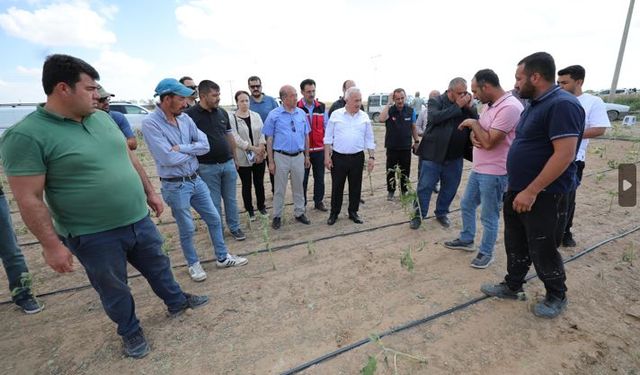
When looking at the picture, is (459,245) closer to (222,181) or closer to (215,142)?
(222,181)

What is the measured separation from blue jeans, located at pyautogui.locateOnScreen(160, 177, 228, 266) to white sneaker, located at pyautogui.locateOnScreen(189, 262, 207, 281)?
39mm

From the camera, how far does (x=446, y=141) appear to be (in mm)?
3508

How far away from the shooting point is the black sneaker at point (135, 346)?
2080 millimetres

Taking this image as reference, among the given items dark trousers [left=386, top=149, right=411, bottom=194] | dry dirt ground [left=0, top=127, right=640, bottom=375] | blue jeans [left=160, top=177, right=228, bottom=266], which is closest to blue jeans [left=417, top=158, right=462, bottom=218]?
dry dirt ground [left=0, top=127, right=640, bottom=375]

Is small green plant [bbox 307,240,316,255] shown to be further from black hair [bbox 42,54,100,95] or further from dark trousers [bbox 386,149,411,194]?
black hair [bbox 42,54,100,95]

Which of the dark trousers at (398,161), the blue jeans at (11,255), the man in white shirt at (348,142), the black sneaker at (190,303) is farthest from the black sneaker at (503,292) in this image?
the blue jeans at (11,255)

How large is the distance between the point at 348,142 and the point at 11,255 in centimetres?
326

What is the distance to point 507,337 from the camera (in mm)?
2145

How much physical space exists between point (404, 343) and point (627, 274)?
2272 millimetres

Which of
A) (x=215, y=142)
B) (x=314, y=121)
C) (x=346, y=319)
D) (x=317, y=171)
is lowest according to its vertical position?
(x=346, y=319)

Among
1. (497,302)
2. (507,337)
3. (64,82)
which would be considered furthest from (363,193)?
(64,82)

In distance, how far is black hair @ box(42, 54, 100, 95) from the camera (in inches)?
64.5

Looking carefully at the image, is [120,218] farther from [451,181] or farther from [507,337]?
[451,181]

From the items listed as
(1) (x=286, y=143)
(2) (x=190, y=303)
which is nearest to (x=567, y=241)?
(1) (x=286, y=143)
